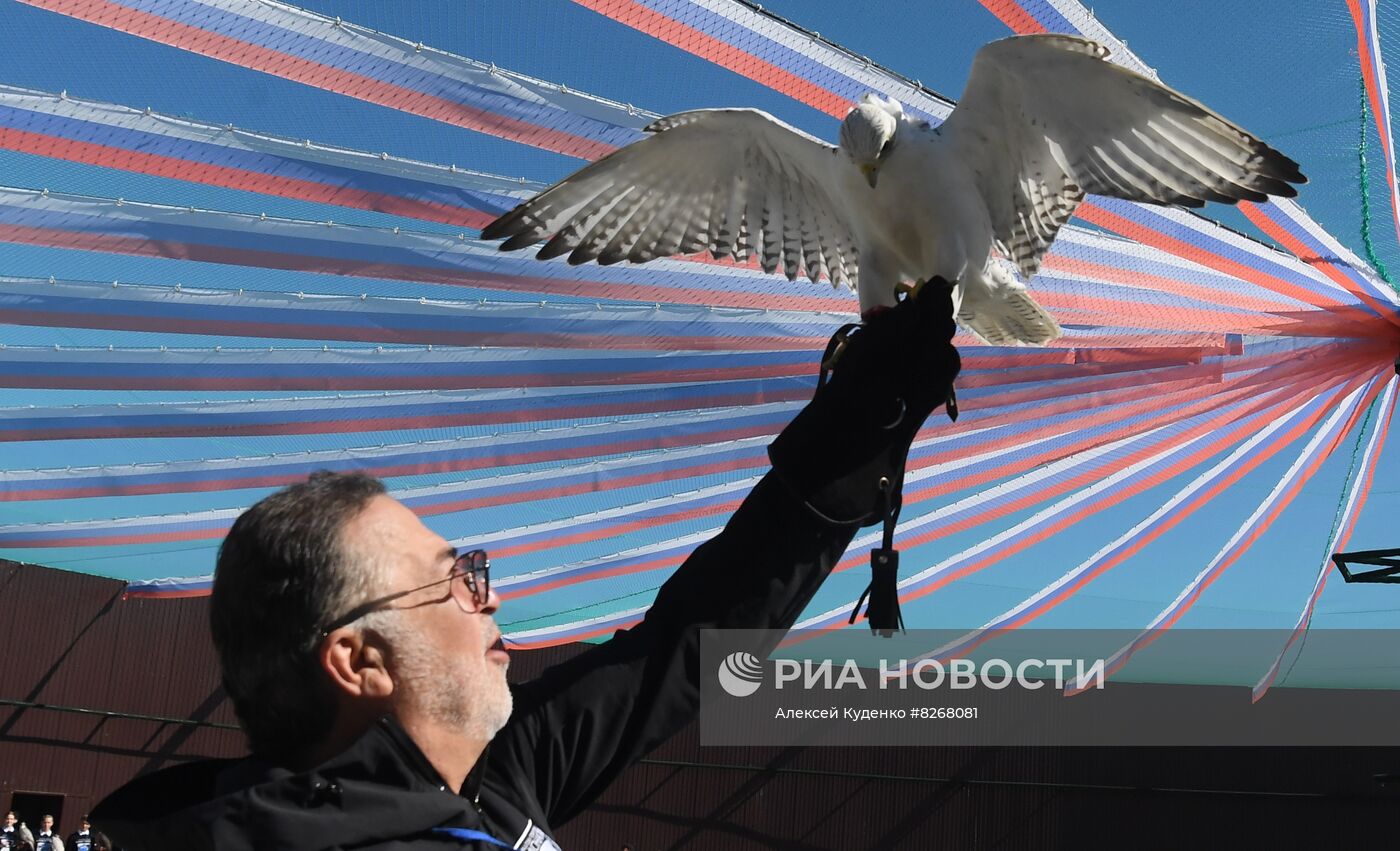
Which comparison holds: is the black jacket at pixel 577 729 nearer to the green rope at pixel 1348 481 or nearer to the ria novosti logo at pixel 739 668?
the ria novosti logo at pixel 739 668

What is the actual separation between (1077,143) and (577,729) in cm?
131

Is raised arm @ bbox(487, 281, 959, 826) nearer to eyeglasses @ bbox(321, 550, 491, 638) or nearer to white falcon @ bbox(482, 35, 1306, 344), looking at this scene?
eyeglasses @ bbox(321, 550, 491, 638)

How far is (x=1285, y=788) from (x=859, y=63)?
1072 cm

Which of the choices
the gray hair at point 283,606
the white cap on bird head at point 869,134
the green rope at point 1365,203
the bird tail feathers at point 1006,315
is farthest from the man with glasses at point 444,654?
the green rope at point 1365,203

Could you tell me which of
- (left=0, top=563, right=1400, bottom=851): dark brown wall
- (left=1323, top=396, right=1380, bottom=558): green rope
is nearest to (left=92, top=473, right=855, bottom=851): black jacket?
(left=1323, top=396, right=1380, bottom=558): green rope

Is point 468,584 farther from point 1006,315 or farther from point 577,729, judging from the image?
point 1006,315

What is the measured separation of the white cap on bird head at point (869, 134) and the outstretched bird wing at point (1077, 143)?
191mm

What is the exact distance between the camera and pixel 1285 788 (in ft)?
37.5

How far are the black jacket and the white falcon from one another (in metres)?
0.59

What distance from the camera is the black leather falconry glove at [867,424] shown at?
43.7 inches

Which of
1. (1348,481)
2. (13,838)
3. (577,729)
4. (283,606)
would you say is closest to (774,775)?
(13,838)

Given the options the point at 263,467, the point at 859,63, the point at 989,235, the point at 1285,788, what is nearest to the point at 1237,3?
the point at 859,63

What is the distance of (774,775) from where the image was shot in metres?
12.4

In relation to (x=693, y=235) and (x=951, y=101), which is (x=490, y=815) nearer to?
(x=693, y=235)
